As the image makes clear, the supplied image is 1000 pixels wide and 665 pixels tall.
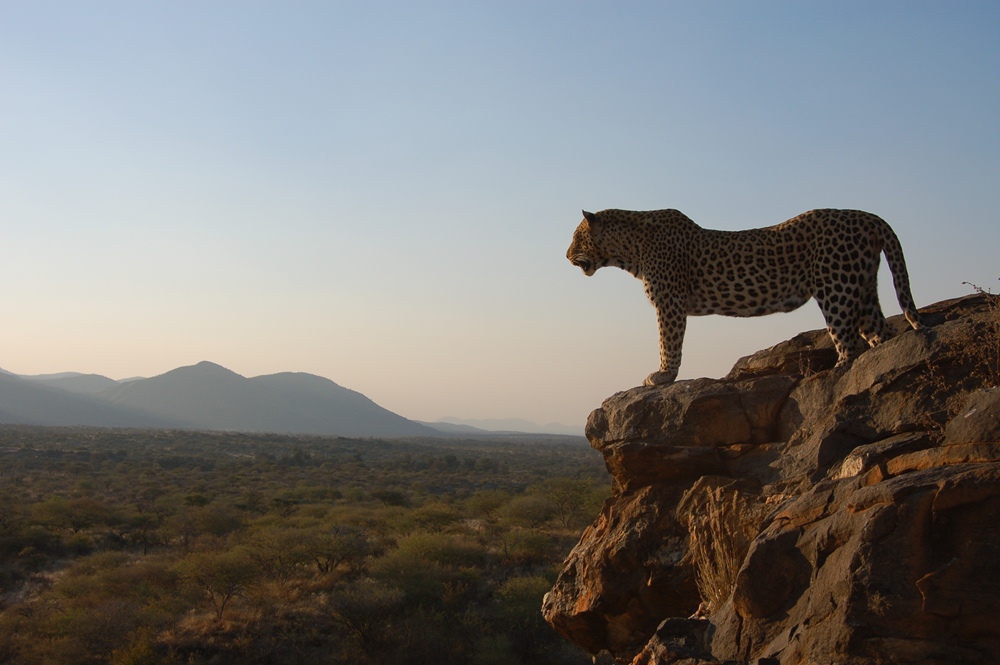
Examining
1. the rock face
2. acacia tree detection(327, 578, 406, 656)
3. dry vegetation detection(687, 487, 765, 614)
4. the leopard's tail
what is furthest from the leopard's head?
acacia tree detection(327, 578, 406, 656)

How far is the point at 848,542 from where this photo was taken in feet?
18.6

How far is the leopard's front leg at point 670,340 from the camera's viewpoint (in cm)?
1049

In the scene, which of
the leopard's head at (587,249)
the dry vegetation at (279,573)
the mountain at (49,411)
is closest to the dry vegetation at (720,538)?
the leopard's head at (587,249)

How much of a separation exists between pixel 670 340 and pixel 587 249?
196 cm

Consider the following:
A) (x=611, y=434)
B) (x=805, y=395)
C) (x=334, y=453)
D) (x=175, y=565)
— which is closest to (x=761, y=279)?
(x=805, y=395)

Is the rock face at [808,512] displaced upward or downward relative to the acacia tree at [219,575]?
upward

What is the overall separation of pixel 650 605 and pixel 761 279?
3885mm

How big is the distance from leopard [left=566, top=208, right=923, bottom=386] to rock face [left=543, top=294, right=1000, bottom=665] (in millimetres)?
572

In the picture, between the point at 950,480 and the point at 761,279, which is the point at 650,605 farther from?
the point at 950,480

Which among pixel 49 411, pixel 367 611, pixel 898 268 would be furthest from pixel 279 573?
pixel 49 411

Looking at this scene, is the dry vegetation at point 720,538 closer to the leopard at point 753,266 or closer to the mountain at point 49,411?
the leopard at point 753,266

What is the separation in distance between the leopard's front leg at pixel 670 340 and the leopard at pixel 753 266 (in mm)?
12

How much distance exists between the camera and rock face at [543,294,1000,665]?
5219 mm

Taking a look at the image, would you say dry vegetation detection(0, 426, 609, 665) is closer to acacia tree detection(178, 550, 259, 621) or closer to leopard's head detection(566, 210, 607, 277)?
acacia tree detection(178, 550, 259, 621)
